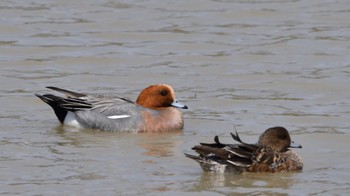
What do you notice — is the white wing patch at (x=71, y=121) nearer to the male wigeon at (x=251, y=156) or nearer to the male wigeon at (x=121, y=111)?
the male wigeon at (x=121, y=111)

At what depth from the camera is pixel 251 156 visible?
9.40 m

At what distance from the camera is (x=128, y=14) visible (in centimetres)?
1745

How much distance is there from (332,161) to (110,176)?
2021 mm

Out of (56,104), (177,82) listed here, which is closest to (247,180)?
(56,104)

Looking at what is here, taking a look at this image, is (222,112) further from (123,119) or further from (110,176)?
(110,176)

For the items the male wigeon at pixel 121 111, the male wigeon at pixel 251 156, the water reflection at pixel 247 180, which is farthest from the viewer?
the male wigeon at pixel 121 111

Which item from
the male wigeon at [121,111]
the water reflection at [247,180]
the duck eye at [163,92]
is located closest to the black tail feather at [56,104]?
the male wigeon at [121,111]

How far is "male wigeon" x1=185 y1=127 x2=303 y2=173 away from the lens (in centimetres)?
932

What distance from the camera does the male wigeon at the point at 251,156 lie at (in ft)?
30.6

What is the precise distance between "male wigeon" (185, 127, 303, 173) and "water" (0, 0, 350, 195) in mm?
84

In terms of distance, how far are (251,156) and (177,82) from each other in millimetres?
4486

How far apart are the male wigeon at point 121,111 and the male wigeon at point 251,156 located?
7.04 ft

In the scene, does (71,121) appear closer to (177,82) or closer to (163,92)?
(163,92)

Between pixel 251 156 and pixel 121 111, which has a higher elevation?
pixel 121 111
